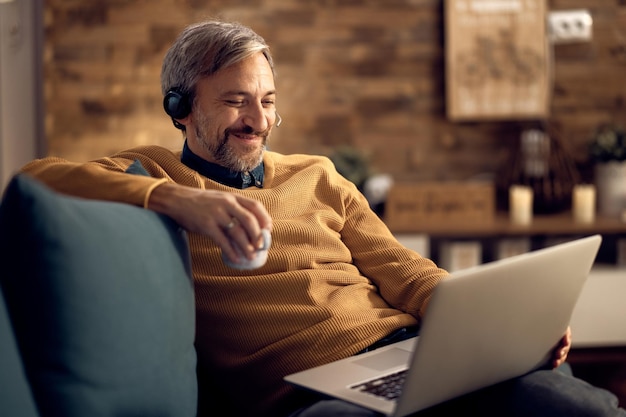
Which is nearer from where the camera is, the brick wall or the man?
the man

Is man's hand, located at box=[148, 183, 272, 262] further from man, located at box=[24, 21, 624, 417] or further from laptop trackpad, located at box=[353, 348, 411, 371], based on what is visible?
laptop trackpad, located at box=[353, 348, 411, 371]

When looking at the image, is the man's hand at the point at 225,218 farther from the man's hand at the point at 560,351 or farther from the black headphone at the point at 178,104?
the man's hand at the point at 560,351

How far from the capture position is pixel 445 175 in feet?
11.2

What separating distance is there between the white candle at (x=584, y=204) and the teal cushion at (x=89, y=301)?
7.45 feet

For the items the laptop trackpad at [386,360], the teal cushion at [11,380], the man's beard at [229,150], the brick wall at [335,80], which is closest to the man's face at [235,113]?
the man's beard at [229,150]

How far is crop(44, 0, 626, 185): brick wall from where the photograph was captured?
325 centimetres

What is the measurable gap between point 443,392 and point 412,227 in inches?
75.2

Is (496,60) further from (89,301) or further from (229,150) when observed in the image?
(89,301)

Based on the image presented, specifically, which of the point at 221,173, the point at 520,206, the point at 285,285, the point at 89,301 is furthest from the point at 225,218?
the point at 520,206

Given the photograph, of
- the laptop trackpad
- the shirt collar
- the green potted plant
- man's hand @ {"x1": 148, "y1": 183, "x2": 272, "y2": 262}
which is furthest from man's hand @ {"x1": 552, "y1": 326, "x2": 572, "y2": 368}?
the green potted plant

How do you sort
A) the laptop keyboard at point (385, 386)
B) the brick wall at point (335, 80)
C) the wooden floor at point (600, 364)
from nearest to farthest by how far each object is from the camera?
Result: the laptop keyboard at point (385, 386) < the wooden floor at point (600, 364) < the brick wall at point (335, 80)

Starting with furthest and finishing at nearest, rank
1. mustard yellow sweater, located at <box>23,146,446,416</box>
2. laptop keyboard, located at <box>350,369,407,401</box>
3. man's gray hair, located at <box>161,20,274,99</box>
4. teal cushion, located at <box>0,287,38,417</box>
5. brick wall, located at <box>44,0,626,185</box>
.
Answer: brick wall, located at <box>44,0,626,185</box> < man's gray hair, located at <box>161,20,274,99</box> < mustard yellow sweater, located at <box>23,146,446,416</box> < laptop keyboard, located at <box>350,369,407,401</box> < teal cushion, located at <box>0,287,38,417</box>

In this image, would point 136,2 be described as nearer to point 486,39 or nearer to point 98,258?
point 486,39

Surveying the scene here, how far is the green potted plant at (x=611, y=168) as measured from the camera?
3258mm
